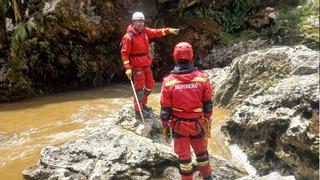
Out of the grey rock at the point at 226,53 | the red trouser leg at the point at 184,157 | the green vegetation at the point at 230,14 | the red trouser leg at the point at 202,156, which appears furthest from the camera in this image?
the green vegetation at the point at 230,14

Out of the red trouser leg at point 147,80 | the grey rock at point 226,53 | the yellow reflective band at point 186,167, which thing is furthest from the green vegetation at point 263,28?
the yellow reflective band at point 186,167

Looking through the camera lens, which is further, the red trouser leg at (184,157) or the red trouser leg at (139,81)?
the red trouser leg at (139,81)

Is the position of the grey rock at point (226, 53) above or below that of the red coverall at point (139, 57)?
below

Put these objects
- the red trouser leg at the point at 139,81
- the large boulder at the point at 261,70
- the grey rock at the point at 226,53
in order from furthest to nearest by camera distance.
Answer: the grey rock at the point at 226,53 → the large boulder at the point at 261,70 → the red trouser leg at the point at 139,81

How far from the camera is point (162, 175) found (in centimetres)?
585

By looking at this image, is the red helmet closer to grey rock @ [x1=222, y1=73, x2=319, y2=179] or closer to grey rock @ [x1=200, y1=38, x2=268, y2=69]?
grey rock @ [x1=222, y1=73, x2=319, y2=179]

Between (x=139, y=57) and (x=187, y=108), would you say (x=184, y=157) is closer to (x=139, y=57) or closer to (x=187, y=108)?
(x=187, y=108)

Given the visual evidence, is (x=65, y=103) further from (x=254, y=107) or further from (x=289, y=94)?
(x=289, y=94)

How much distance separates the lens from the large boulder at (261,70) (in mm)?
7918

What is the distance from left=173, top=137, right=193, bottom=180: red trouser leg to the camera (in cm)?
535

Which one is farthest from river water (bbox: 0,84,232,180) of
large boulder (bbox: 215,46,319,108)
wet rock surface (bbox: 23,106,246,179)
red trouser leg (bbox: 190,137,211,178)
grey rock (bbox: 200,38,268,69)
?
grey rock (bbox: 200,38,268,69)

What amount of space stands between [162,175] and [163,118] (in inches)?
38.7

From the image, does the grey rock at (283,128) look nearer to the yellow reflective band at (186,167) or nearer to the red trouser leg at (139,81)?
the yellow reflective band at (186,167)

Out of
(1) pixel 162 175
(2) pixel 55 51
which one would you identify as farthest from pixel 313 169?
(2) pixel 55 51
